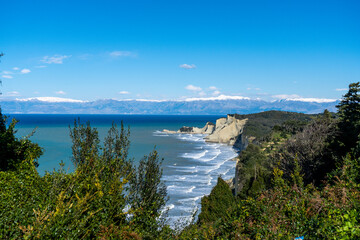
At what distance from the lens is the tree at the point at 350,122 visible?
24.5 metres

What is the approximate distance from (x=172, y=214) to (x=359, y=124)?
87.5ft

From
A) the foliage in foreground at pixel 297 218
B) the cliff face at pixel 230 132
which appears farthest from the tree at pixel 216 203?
the cliff face at pixel 230 132

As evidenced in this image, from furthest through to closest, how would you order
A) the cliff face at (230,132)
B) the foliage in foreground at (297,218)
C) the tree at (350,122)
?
the cliff face at (230,132) → the tree at (350,122) → the foliage in foreground at (297,218)

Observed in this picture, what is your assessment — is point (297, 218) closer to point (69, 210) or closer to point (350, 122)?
point (69, 210)

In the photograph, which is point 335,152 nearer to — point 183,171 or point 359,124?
point 359,124

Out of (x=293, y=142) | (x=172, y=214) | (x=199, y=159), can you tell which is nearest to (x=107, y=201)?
(x=293, y=142)

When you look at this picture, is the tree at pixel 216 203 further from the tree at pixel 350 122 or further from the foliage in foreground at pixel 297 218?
the foliage in foreground at pixel 297 218

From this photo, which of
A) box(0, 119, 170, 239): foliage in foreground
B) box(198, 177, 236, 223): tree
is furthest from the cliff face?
box(0, 119, 170, 239): foliage in foreground

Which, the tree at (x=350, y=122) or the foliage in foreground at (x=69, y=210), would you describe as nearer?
the foliage in foreground at (x=69, y=210)

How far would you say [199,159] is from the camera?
87875 mm

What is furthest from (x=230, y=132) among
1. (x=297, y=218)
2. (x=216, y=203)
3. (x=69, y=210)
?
(x=69, y=210)

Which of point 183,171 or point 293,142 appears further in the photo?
point 183,171

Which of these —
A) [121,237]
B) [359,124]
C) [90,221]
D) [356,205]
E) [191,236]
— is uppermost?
[359,124]

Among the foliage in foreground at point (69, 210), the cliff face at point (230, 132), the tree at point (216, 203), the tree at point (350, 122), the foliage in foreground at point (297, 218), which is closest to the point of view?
the foliage in foreground at point (297, 218)
